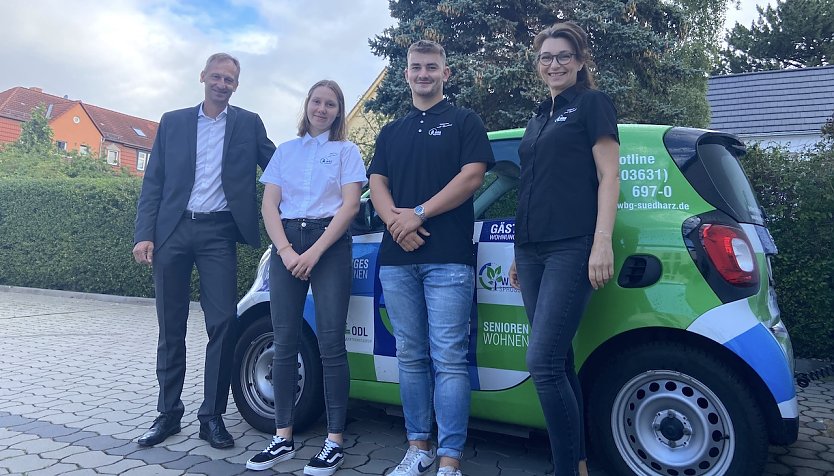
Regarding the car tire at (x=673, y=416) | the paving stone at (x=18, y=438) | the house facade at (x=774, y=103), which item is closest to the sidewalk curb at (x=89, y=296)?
the paving stone at (x=18, y=438)

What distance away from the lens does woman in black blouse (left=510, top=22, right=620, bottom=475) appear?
2445 millimetres

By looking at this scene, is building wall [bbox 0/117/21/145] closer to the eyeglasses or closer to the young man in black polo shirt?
the young man in black polo shirt

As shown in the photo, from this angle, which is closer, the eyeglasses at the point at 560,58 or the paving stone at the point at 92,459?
the eyeglasses at the point at 560,58

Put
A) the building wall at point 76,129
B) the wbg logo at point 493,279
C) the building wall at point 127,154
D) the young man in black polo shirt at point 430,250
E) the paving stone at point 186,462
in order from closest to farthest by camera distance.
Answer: the young man in black polo shirt at point 430,250 → the wbg logo at point 493,279 → the paving stone at point 186,462 → the building wall at point 76,129 → the building wall at point 127,154

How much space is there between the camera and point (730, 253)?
2.53m

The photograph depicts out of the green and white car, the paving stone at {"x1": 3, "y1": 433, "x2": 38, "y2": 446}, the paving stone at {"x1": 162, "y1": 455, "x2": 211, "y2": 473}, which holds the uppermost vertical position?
the green and white car

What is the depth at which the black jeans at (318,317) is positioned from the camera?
3.11 meters

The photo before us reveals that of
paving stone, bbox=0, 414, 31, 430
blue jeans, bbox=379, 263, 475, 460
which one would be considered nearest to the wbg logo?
blue jeans, bbox=379, 263, 475, 460

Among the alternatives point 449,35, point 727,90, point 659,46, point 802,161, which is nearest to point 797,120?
point 727,90

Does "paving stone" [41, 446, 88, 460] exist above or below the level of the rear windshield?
below

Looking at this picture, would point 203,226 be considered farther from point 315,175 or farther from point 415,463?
point 415,463

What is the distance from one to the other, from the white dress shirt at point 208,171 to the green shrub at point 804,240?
4.44 metres

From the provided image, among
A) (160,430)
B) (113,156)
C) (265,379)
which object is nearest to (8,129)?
(113,156)

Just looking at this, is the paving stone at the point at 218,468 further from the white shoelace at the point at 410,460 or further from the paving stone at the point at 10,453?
the paving stone at the point at 10,453
